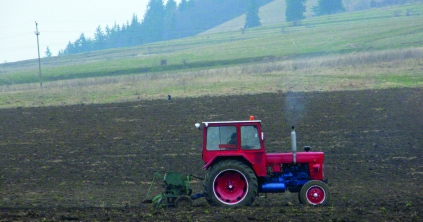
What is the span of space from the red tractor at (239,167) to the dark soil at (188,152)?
0.39m

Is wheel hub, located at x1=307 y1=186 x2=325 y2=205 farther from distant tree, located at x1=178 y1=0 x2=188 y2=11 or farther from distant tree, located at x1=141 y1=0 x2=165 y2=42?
distant tree, located at x1=178 y1=0 x2=188 y2=11

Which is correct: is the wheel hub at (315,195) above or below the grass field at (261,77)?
below

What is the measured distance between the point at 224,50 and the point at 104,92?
132 feet

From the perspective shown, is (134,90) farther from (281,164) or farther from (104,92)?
(281,164)

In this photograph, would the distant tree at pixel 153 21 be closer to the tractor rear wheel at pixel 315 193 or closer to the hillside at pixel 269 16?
the hillside at pixel 269 16

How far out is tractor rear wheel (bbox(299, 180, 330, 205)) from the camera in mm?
10617

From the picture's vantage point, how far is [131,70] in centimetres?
6047

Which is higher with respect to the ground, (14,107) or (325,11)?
(325,11)

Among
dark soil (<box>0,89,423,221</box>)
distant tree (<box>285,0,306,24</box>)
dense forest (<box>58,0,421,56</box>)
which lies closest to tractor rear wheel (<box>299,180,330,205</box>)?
dark soil (<box>0,89,423,221</box>)

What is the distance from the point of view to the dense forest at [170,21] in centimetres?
14556

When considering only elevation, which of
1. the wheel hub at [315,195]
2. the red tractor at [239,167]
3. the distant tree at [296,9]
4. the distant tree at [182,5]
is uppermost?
the distant tree at [182,5]

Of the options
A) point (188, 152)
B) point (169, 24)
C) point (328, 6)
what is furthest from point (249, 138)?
point (169, 24)

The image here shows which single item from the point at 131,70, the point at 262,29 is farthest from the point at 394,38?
the point at 262,29

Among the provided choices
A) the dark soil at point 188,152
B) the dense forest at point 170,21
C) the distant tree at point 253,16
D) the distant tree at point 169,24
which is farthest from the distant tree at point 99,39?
the dark soil at point 188,152
